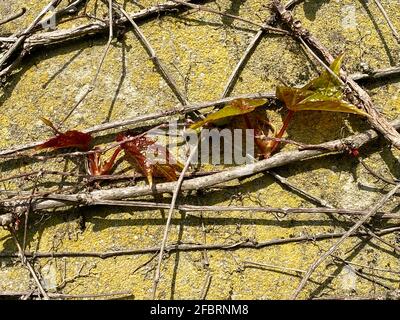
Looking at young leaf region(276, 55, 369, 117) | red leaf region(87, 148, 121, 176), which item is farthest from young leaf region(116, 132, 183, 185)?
young leaf region(276, 55, 369, 117)

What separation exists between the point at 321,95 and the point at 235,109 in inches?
9.8

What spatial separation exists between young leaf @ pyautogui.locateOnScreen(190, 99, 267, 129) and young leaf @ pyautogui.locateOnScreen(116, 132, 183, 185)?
0.13 meters

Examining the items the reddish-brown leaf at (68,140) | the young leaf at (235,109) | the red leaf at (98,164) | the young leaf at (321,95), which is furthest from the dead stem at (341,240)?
the reddish-brown leaf at (68,140)

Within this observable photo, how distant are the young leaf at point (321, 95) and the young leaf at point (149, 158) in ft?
1.22

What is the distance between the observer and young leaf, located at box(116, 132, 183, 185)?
1.66m

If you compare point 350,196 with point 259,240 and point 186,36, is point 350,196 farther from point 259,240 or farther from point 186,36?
point 186,36

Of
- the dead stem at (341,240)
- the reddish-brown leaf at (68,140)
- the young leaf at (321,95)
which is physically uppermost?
the young leaf at (321,95)

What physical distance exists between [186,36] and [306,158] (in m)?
0.57

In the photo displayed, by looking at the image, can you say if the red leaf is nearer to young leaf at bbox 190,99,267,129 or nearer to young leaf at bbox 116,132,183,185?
young leaf at bbox 116,132,183,185

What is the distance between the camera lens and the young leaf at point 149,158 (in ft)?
5.45

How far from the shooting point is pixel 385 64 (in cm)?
Answer: 175

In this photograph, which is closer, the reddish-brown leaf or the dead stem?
the dead stem

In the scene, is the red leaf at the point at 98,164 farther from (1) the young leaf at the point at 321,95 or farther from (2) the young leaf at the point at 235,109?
(1) the young leaf at the point at 321,95
